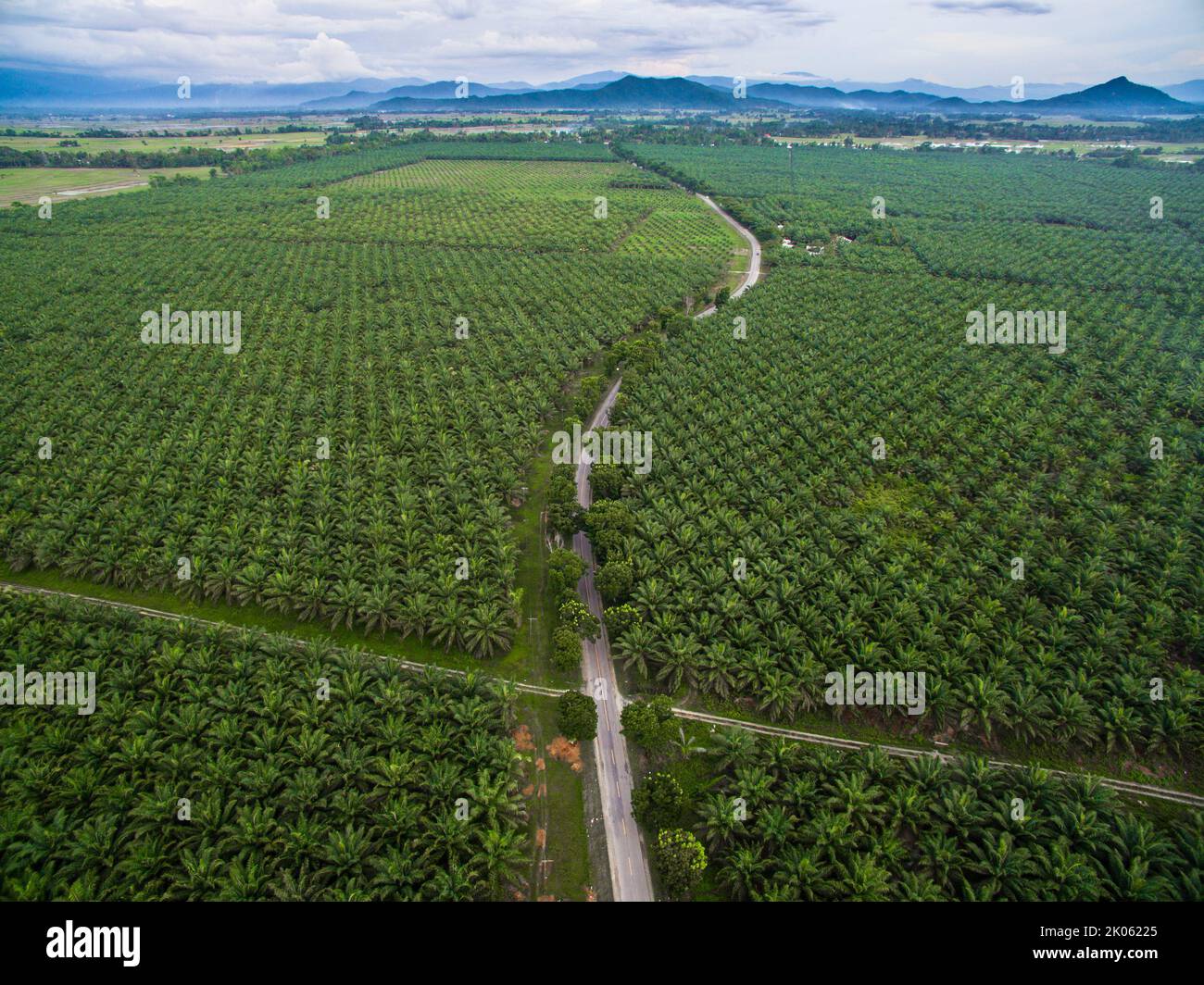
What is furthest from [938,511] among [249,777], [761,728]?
[249,777]

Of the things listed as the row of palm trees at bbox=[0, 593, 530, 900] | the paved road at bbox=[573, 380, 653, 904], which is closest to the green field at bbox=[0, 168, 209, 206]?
the row of palm trees at bbox=[0, 593, 530, 900]

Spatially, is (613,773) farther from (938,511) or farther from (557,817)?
(938,511)

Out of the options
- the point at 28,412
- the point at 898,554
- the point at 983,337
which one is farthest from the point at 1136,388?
the point at 28,412

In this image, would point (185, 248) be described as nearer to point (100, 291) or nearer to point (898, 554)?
point (100, 291)

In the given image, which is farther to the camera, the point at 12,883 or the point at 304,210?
the point at 304,210

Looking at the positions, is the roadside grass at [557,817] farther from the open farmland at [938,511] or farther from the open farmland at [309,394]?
the open farmland at [938,511]

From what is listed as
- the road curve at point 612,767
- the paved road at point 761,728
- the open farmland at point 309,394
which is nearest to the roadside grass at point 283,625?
the paved road at point 761,728
